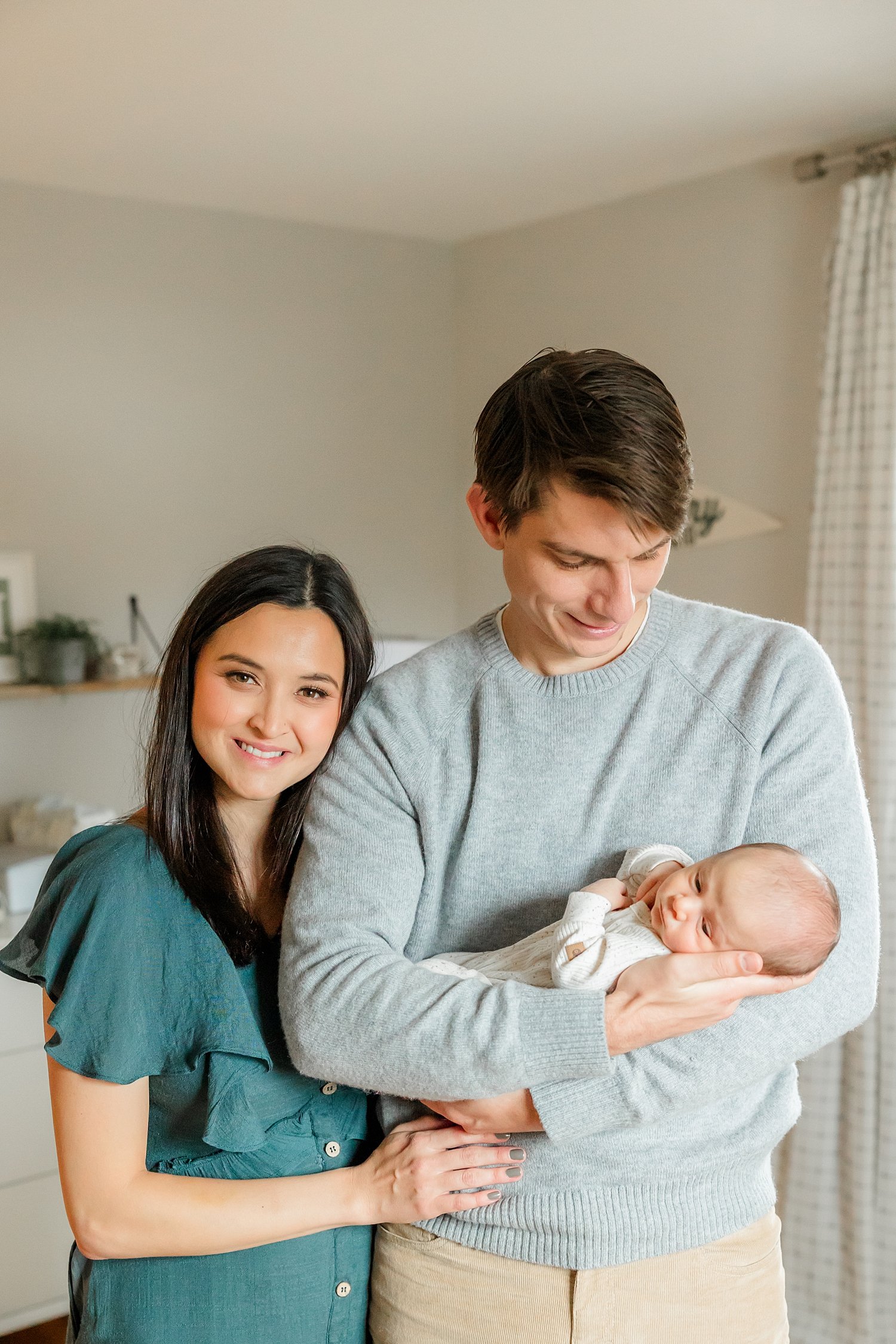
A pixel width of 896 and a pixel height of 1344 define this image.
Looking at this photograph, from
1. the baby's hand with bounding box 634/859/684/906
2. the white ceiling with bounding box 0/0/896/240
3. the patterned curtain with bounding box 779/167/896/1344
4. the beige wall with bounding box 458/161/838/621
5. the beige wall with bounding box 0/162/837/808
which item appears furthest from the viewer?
the beige wall with bounding box 0/162/837/808

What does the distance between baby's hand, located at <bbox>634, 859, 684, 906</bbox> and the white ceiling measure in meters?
1.65

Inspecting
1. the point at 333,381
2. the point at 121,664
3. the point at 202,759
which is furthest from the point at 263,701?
the point at 333,381

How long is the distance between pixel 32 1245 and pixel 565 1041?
2.31 meters

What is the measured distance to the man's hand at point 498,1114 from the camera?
1.20 m

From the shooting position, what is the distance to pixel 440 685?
1413 millimetres

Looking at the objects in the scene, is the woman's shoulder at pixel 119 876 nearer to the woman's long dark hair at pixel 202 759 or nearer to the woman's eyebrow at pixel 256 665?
the woman's long dark hair at pixel 202 759

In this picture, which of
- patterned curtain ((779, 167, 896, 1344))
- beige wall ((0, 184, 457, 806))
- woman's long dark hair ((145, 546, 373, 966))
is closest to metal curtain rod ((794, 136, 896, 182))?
patterned curtain ((779, 167, 896, 1344))

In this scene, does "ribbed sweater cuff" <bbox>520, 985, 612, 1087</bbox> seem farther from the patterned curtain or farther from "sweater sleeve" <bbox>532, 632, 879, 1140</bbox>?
the patterned curtain

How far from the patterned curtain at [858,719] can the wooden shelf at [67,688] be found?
5.73 feet

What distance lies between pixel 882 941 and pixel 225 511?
2.26m

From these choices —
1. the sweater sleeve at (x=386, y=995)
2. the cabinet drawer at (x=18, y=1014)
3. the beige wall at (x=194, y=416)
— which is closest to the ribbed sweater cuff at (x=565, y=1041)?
the sweater sleeve at (x=386, y=995)

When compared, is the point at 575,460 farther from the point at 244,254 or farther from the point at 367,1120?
the point at 244,254

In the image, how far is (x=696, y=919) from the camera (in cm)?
122

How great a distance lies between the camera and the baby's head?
3.90 feet
